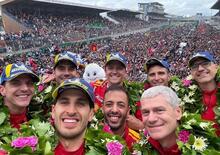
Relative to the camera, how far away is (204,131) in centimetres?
359

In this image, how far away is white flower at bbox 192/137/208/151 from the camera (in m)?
3.36

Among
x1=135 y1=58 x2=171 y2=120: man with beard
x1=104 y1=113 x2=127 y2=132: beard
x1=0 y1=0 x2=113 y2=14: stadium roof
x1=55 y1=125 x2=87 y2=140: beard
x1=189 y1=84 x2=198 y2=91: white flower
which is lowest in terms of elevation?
x1=104 y1=113 x2=127 y2=132: beard

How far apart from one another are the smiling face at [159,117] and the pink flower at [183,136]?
2.6 inches

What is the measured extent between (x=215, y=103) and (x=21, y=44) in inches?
1010

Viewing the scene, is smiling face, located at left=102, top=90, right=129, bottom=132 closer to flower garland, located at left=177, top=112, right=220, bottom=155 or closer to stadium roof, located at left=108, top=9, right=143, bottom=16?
flower garland, located at left=177, top=112, right=220, bottom=155

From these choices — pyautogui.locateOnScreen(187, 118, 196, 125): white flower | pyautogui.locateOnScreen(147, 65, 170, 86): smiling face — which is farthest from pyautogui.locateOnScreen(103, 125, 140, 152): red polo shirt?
pyautogui.locateOnScreen(147, 65, 170, 86): smiling face

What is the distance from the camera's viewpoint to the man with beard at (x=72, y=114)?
3186mm

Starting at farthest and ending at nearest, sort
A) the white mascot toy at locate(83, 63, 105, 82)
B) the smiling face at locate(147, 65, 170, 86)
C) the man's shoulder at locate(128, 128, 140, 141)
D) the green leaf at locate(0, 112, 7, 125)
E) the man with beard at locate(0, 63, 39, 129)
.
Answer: the white mascot toy at locate(83, 63, 105, 82) < the smiling face at locate(147, 65, 170, 86) < the man with beard at locate(0, 63, 39, 129) < the man's shoulder at locate(128, 128, 140, 141) < the green leaf at locate(0, 112, 7, 125)

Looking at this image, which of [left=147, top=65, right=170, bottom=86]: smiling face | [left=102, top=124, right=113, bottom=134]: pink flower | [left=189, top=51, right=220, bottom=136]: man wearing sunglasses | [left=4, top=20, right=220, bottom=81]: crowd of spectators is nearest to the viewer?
[left=102, top=124, right=113, bottom=134]: pink flower

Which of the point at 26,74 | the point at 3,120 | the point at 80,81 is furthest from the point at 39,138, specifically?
the point at 26,74

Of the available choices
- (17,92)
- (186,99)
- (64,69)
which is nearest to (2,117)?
(17,92)

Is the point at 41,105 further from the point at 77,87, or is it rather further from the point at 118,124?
the point at 77,87

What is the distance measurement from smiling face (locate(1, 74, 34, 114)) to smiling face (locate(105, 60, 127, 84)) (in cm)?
164

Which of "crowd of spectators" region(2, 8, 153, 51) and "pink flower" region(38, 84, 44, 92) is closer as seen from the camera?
"pink flower" region(38, 84, 44, 92)
